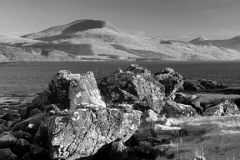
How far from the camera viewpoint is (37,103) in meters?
37.0

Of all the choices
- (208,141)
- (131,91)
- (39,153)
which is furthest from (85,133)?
(131,91)

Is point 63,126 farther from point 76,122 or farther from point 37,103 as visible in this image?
point 37,103

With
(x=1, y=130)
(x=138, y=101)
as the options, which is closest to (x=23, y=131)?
(x=1, y=130)

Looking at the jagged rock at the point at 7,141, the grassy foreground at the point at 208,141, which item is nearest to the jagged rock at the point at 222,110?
the grassy foreground at the point at 208,141

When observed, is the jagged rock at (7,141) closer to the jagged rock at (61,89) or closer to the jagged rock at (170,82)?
the jagged rock at (61,89)

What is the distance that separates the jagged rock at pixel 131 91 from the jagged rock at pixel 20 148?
1448 centimetres

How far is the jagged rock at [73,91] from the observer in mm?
31245

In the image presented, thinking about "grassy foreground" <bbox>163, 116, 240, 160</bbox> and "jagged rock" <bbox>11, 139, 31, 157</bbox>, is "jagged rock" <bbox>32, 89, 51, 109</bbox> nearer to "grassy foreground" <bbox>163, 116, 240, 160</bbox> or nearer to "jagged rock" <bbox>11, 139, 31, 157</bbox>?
"jagged rock" <bbox>11, 139, 31, 157</bbox>

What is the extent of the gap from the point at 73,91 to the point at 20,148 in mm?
10835

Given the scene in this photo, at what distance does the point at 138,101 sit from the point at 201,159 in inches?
781

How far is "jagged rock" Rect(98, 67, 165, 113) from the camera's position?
35.7 meters

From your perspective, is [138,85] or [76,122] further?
[138,85]

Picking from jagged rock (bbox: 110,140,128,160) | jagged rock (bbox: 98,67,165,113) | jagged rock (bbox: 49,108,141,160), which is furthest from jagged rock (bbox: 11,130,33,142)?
jagged rock (bbox: 98,67,165,113)

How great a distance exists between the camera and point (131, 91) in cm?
3594
